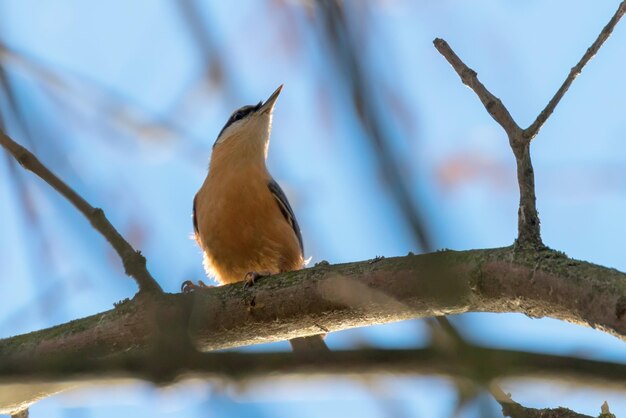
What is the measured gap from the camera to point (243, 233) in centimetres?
602

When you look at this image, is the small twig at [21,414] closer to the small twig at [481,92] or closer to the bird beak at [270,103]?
the small twig at [481,92]

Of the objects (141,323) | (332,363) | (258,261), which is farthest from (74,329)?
(332,363)

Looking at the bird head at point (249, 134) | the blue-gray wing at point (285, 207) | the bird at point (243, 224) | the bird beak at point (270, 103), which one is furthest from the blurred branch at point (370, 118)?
the bird beak at point (270, 103)

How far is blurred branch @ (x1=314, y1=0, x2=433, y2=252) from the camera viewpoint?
1.24 m

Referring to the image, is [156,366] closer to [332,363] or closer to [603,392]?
[332,363]

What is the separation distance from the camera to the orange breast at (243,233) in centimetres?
601

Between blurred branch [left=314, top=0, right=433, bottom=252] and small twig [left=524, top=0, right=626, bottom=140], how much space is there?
88.8 inches

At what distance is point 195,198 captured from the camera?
6.77 metres

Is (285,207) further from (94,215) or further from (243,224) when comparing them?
(94,215)

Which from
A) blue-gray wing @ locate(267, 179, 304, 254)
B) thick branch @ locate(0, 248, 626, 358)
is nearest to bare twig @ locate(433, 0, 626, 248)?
thick branch @ locate(0, 248, 626, 358)

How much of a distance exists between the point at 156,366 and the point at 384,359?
45cm

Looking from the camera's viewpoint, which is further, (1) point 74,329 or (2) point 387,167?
(1) point 74,329

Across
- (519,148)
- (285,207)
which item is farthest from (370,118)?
(285,207)

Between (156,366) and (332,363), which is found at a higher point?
(156,366)
